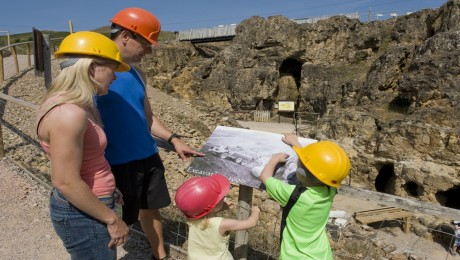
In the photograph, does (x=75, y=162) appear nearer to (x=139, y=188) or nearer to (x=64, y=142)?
(x=64, y=142)

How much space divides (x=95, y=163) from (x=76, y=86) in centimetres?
43

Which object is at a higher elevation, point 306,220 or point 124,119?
point 124,119

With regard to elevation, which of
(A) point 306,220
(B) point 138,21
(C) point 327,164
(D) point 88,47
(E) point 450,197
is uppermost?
(B) point 138,21

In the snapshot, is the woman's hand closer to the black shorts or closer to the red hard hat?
the red hard hat

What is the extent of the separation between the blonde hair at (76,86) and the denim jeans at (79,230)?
56 centimetres

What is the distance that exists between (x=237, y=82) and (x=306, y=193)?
26456mm

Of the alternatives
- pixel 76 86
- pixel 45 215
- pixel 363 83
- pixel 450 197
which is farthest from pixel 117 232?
pixel 363 83

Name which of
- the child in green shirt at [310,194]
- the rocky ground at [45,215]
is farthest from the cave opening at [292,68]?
the child in green shirt at [310,194]

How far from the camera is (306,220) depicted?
8.29 ft

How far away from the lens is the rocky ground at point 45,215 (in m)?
3.99

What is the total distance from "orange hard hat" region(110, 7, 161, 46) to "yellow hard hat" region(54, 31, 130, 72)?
693 mm

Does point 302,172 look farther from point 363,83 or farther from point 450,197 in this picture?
point 363,83

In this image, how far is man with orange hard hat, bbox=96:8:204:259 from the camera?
2.67 meters

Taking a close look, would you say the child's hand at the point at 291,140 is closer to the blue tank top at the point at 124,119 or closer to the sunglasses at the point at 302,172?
the sunglasses at the point at 302,172
